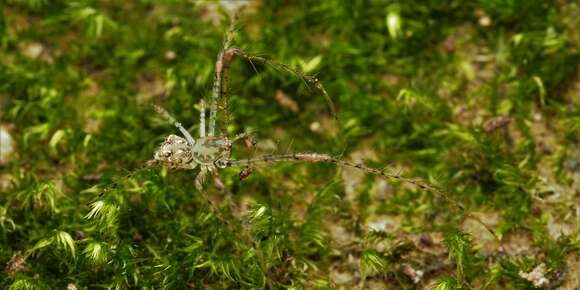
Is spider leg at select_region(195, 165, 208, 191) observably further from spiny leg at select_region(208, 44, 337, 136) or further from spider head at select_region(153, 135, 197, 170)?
spiny leg at select_region(208, 44, 337, 136)

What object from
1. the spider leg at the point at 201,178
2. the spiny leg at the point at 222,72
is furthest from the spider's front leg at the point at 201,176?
the spiny leg at the point at 222,72

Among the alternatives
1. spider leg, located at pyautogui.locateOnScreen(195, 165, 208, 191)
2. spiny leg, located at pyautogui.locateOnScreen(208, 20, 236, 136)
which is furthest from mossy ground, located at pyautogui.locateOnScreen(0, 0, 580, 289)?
spiny leg, located at pyautogui.locateOnScreen(208, 20, 236, 136)

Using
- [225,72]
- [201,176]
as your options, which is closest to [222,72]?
[225,72]

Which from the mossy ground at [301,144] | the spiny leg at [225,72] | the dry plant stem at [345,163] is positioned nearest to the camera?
the dry plant stem at [345,163]

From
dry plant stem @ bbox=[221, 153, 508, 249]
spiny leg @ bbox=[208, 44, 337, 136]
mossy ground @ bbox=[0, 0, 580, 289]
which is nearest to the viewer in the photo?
dry plant stem @ bbox=[221, 153, 508, 249]

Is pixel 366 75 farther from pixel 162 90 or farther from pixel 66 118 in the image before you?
pixel 66 118

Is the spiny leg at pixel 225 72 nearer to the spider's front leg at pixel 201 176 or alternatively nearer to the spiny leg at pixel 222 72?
the spiny leg at pixel 222 72

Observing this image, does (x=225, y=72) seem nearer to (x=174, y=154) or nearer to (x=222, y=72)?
(x=222, y=72)

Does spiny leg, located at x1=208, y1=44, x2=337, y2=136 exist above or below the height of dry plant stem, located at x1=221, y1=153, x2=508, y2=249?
above
